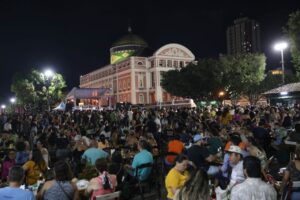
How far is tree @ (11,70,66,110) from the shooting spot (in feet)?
218

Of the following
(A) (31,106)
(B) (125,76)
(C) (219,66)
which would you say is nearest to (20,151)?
(C) (219,66)

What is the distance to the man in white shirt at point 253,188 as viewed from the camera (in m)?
4.18

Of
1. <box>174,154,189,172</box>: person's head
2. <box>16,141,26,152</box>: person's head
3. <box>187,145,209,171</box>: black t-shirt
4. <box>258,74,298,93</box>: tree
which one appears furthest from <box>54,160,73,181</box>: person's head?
<box>258,74,298,93</box>: tree

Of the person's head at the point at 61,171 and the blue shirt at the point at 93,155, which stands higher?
the person's head at the point at 61,171

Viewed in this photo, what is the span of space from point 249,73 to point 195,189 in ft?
159

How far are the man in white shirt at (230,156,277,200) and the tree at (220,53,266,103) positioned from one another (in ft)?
150

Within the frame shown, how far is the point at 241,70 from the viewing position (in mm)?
49844

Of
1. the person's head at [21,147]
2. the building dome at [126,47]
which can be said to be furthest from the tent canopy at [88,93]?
the building dome at [126,47]

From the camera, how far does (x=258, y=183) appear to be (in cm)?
427

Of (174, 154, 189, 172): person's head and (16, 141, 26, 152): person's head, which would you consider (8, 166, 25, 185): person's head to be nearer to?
(174, 154, 189, 172): person's head

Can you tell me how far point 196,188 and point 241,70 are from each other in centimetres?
4791

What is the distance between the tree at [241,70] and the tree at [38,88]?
33.3m

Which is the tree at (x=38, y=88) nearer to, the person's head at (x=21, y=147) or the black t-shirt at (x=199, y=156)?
the person's head at (x=21, y=147)

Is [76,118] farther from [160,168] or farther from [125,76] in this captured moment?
[125,76]
